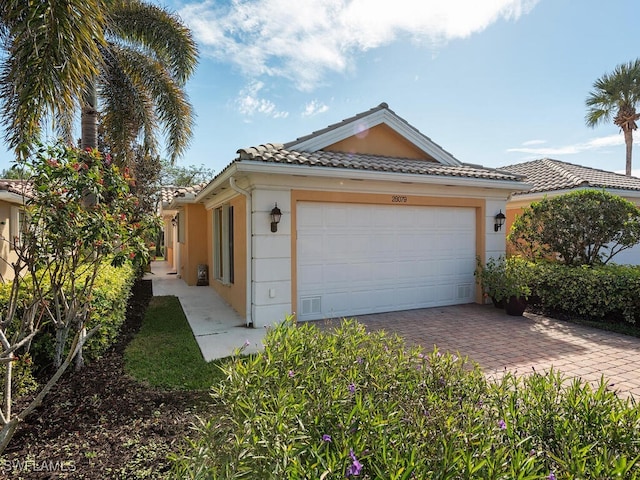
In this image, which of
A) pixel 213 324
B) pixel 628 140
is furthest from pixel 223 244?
pixel 628 140

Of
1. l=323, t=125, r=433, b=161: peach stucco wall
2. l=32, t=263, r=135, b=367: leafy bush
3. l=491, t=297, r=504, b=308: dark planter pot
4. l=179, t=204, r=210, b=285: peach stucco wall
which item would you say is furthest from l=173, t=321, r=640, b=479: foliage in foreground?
l=179, t=204, r=210, b=285: peach stucco wall

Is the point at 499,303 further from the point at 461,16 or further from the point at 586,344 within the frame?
the point at 461,16

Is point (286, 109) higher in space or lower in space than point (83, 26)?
higher

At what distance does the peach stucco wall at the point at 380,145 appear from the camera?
11.1 meters

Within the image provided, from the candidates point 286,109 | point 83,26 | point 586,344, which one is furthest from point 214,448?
point 286,109

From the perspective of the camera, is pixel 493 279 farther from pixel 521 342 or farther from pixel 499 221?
pixel 521 342

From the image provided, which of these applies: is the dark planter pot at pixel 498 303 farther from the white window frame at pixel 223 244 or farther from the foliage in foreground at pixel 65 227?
the foliage in foreground at pixel 65 227

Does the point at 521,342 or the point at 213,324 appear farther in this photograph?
the point at 213,324

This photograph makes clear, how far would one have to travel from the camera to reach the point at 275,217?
26.9ft

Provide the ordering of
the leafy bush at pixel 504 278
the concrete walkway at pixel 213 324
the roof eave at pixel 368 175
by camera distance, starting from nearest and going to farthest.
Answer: the concrete walkway at pixel 213 324
the roof eave at pixel 368 175
the leafy bush at pixel 504 278

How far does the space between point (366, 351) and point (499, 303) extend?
331 inches

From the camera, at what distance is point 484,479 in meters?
1.83

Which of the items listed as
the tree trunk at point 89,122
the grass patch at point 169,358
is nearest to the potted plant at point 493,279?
the grass patch at point 169,358

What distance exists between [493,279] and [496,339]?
300 cm
